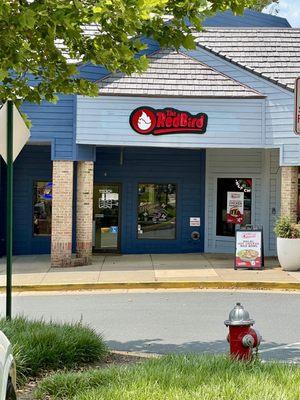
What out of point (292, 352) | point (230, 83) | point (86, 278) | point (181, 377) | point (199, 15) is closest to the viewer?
point (181, 377)

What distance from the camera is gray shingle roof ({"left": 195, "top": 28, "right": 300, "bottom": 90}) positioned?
16.3 metres

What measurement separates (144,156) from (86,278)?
576 cm

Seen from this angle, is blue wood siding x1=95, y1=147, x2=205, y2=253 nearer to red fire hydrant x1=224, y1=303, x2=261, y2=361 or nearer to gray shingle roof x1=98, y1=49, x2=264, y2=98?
gray shingle roof x1=98, y1=49, x2=264, y2=98

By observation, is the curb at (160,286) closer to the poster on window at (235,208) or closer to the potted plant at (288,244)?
the potted plant at (288,244)

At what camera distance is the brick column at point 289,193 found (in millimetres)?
15969

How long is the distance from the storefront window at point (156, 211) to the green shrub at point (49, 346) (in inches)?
469

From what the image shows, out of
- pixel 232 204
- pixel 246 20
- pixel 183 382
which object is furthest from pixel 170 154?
pixel 183 382

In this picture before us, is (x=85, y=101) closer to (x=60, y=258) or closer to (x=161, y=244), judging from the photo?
(x=60, y=258)

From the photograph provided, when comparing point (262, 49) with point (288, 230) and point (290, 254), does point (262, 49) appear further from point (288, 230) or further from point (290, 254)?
point (290, 254)

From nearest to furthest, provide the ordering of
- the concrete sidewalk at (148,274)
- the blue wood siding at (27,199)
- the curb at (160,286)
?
the curb at (160,286)
the concrete sidewalk at (148,274)
the blue wood siding at (27,199)

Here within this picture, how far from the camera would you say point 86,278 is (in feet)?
47.1

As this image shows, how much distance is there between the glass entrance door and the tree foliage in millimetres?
10819

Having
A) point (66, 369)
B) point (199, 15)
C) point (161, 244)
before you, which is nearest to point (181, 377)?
point (66, 369)

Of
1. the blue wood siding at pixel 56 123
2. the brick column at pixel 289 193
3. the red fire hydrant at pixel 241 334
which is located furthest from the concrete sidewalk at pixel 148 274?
the red fire hydrant at pixel 241 334
